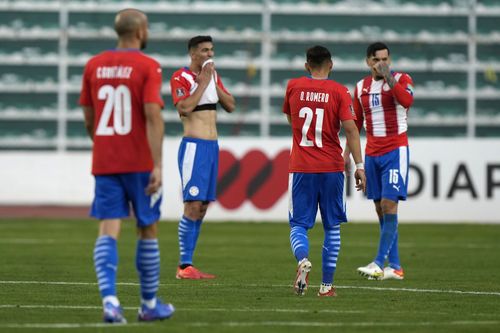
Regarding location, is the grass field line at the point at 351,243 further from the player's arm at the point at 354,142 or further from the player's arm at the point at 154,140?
the player's arm at the point at 154,140

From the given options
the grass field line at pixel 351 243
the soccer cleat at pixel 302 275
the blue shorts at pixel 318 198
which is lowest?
the grass field line at pixel 351 243

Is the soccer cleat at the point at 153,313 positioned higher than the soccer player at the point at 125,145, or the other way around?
the soccer player at the point at 125,145

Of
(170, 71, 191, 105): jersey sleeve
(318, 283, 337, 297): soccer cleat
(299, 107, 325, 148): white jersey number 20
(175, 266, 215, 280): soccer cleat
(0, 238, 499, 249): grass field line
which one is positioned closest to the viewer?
(318, 283, 337, 297): soccer cleat

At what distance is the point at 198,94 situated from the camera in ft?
38.3

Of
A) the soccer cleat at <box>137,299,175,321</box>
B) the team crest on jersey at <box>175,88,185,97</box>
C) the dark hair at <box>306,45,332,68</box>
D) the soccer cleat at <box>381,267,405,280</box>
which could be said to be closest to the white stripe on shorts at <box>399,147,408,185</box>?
the soccer cleat at <box>381,267,405,280</box>

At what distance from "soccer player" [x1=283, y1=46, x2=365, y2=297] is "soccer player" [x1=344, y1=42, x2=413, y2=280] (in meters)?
2.16

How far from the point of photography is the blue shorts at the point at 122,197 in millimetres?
8320

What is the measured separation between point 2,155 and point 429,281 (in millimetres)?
13832

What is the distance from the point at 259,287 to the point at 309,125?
1.59 metres

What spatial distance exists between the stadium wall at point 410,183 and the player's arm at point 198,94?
33.8 ft

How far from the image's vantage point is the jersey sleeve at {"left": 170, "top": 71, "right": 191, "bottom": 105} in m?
12.7

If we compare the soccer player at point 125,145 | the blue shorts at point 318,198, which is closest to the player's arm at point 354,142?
the blue shorts at point 318,198

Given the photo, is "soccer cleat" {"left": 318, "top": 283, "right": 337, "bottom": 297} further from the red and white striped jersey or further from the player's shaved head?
the player's shaved head

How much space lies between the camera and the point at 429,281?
12469mm
